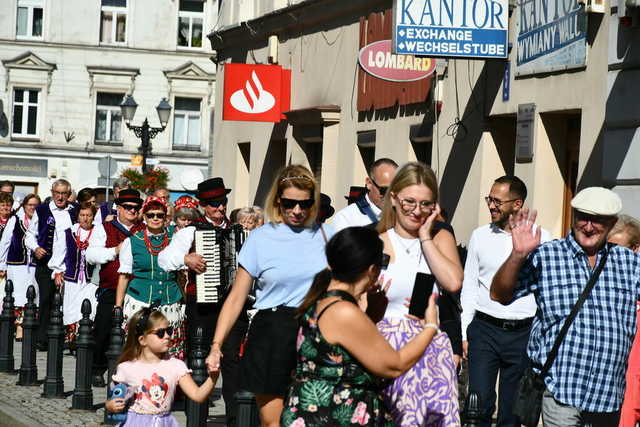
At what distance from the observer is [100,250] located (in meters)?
13.6

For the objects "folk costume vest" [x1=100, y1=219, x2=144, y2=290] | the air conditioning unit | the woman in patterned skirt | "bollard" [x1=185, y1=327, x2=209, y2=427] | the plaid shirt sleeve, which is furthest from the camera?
"folk costume vest" [x1=100, y1=219, x2=144, y2=290]

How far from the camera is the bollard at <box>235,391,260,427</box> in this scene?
26.6 ft

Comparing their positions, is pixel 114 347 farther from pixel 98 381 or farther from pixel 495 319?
pixel 495 319

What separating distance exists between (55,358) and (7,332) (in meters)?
2.18

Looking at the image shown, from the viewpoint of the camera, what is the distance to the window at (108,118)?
57.2m

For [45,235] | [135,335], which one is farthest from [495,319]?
[45,235]

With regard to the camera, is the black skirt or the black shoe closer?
the black skirt

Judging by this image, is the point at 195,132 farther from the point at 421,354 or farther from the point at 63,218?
the point at 421,354

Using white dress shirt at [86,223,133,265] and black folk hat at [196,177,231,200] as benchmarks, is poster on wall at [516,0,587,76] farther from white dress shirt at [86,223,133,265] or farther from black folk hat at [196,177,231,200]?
white dress shirt at [86,223,133,265]

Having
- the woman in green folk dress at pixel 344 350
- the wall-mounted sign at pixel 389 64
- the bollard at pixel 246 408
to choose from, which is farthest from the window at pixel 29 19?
the woman in green folk dress at pixel 344 350

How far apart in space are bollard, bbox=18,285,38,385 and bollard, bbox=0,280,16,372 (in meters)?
0.91

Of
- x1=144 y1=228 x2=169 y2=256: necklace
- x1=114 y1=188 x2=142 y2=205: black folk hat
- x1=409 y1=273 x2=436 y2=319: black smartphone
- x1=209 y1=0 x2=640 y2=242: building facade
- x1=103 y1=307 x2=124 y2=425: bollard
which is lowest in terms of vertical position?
x1=103 y1=307 x2=124 y2=425: bollard

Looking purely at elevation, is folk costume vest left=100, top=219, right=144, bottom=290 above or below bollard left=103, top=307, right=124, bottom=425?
above

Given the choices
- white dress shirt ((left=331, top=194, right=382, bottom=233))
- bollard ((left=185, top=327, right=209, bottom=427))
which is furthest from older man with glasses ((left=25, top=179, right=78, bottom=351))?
white dress shirt ((left=331, top=194, right=382, bottom=233))
